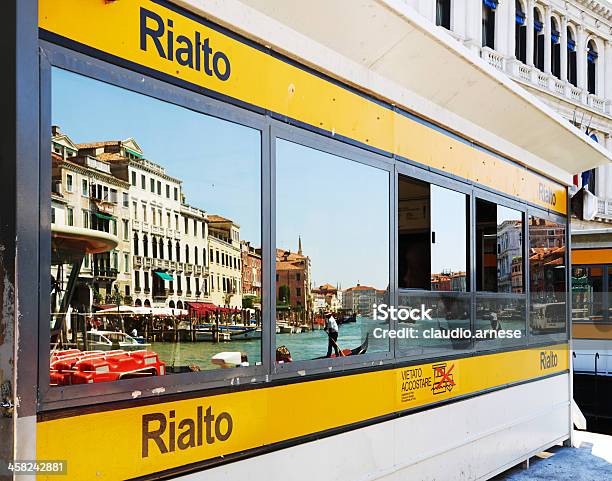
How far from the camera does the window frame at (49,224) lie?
2.40 meters

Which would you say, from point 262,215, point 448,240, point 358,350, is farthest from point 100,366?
point 448,240

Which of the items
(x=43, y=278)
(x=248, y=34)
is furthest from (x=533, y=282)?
(x=43, y=278)

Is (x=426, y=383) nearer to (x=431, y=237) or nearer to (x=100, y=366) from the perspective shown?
(x=431, y=237)

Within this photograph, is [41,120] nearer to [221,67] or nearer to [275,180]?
[221,67]

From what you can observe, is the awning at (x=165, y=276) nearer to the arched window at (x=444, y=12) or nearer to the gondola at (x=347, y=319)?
the gondola at (x=347, y=319)

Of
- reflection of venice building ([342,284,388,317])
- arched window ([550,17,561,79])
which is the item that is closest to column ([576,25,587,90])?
→ arched window ([550,17,561,79])

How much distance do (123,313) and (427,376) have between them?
2.49 metres

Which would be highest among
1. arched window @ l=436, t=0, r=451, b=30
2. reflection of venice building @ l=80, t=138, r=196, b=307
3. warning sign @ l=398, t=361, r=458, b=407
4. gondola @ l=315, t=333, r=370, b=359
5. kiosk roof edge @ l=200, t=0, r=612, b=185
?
arched window @ l=436, t=0, r=451, b=30

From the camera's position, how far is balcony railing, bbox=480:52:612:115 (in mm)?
27047

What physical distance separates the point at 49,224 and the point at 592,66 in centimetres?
3475

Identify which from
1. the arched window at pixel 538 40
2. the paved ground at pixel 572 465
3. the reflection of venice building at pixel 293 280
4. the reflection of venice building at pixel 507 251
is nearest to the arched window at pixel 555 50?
the arched window at pixel 538 40

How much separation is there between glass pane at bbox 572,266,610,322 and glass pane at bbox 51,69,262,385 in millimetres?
9040

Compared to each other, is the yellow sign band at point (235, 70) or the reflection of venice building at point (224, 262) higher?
the yellow sign band at point (235, 70)

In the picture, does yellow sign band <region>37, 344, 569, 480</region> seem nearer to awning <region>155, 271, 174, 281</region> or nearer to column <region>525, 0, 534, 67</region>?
awning <region>155, 271, 174, 281</region>
